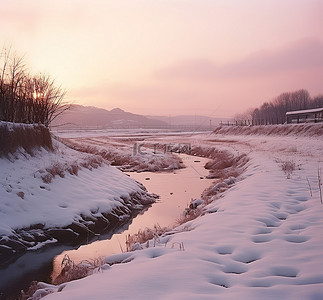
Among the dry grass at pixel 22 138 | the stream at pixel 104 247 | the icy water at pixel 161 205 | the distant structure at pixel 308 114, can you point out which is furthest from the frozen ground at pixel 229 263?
the distant structure at pixel 308 114

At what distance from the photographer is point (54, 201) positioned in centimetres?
1173

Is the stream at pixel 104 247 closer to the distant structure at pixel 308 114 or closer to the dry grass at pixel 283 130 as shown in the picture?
the dry grass at pixel 283 130

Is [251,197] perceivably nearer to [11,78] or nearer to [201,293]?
[201,293]

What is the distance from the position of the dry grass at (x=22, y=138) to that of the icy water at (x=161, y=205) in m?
5.73

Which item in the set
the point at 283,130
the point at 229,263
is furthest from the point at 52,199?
the point at 283,130

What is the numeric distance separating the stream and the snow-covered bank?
0.53 metres

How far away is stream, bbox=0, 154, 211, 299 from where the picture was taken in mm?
7883

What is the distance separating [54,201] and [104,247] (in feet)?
9.52

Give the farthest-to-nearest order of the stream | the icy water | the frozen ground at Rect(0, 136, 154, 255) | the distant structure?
the distant structure < the frozen ground at Rect(0, 136, 154, 255) < the icy water < the stream

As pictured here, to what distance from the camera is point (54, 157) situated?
52.9 feet

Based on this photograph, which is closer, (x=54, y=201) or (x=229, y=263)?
(x=229, y=263)

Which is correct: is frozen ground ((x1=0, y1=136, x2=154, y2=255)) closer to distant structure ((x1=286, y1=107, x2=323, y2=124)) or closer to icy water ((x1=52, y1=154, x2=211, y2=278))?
icy water ((x1=52, y1=154, x2=211, y2=278))

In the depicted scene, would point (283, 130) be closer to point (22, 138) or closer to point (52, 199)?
point (22, 138)

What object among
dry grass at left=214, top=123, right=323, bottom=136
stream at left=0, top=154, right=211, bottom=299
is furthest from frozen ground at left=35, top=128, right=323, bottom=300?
dry grass at left=214, top=123, right=323, bottom=136
